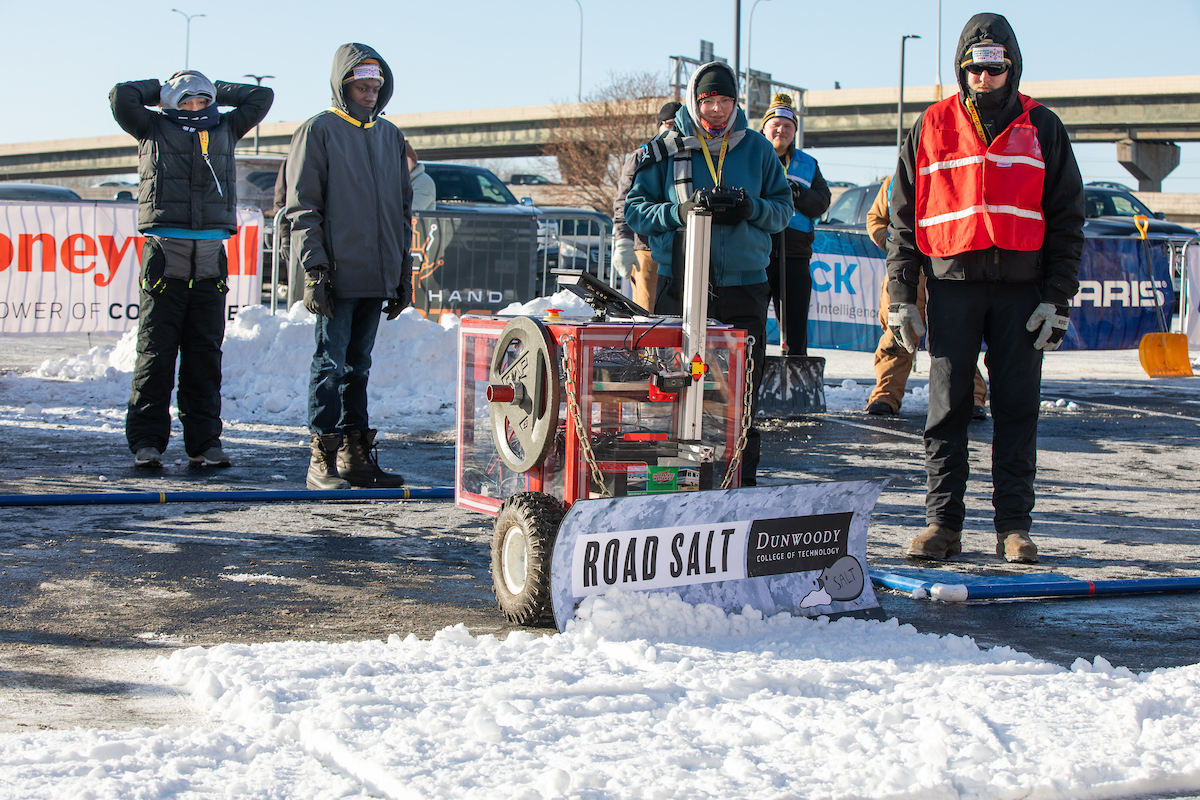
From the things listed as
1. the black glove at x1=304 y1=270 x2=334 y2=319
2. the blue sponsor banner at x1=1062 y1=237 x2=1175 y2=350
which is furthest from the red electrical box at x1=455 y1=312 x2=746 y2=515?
the blue sponsor banner at x1=1062 y1=237 x2=1175 y2=350

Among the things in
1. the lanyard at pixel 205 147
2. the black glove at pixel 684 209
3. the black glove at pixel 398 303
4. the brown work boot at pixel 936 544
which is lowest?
the brown work boot at pixel 936 544

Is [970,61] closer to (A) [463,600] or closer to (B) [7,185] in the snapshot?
(A) [463,600]

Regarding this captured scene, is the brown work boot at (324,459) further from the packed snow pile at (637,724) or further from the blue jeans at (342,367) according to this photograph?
the packed snow pile at (637,724)

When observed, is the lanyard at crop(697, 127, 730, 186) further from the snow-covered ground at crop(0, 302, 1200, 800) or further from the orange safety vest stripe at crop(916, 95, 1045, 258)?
the snow-covered ground at crop(0, 302, 1200, 800)

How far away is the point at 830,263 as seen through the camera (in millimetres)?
12180

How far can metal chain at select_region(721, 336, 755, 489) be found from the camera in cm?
391

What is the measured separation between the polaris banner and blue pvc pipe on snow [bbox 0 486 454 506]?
24.0 feet

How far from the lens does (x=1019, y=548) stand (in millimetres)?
4566

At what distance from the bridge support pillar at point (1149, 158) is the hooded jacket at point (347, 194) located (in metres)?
57.1

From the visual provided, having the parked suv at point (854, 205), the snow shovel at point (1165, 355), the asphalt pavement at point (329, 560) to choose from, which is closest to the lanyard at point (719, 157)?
the asphalt pavement at point (329, 560)

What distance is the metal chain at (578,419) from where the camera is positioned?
11.9 ft

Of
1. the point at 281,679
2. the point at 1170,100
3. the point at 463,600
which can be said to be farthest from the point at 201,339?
the point at 1170,100

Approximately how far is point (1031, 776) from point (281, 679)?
66.3 inches

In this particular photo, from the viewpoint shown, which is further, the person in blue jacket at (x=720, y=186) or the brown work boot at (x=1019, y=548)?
the person in blue jacket at (x=720, y=186)
